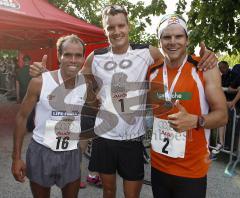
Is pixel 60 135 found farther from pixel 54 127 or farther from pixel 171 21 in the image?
pixel 171 21

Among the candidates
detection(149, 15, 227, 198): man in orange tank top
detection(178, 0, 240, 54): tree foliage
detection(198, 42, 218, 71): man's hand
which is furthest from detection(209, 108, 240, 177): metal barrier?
detection(198, 42, 218, 71): man's hand

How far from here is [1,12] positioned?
5992 millimetres

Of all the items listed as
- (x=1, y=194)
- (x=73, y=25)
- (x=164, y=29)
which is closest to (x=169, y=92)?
(x=164, y=29)

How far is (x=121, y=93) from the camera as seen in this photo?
9.45ft

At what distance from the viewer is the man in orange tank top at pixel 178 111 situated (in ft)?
7.61

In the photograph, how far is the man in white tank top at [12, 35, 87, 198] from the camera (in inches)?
105

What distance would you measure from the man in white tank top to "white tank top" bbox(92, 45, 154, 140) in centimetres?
25

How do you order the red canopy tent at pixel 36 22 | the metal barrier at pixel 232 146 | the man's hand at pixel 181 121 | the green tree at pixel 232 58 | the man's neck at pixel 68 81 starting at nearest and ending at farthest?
the man's hand at pixel 181 121 < the man's neck at pixel 68 81 < the metal barrier at pixel 232 146 < the red canopy tent at pixel 36 22 < the green tree at pixel 232 58

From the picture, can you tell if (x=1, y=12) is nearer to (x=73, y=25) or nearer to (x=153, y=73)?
(x=73, y=25)

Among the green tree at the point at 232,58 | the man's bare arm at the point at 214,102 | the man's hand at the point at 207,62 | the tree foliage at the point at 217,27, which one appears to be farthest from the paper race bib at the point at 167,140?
the green tree at the point at 232,58

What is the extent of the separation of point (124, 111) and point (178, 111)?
2.06 feet

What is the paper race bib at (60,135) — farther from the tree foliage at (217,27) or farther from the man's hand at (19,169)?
the tree foliage at (217,27)

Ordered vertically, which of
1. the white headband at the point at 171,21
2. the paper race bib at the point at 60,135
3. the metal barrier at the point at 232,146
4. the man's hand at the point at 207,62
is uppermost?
the white headband at the point at 171,21

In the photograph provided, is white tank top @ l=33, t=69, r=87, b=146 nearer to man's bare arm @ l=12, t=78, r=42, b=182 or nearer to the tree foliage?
man's bare arm @ l=12, t=78, r=42, b=182
